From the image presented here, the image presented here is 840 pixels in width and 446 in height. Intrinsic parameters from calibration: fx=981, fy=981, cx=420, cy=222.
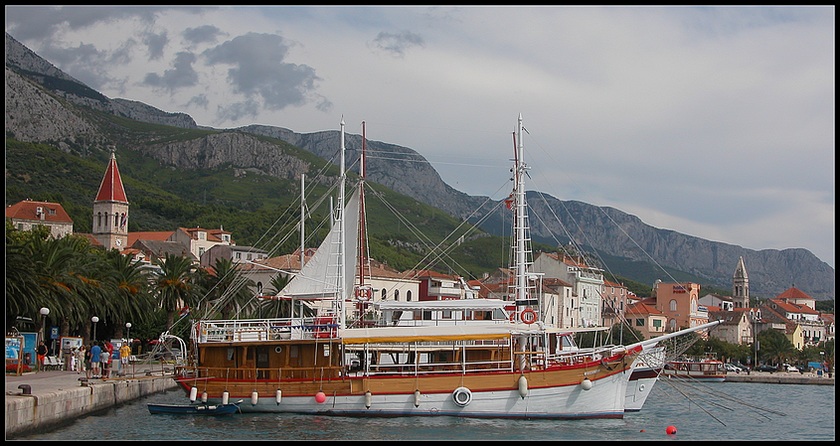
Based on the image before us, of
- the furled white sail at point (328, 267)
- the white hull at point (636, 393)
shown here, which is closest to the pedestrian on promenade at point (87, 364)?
the furled white sail at point (328, 267)

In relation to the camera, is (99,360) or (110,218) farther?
(110,218)

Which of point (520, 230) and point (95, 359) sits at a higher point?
point (520, 230)

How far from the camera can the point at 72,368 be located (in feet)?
154

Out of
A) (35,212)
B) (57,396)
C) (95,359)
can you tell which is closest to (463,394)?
(57,396)

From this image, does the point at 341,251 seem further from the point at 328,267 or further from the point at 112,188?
the point at 112,188

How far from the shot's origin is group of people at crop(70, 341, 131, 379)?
41.2 metres

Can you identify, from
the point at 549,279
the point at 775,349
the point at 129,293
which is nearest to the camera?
the point at 129,293

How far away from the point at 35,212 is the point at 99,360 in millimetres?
87120

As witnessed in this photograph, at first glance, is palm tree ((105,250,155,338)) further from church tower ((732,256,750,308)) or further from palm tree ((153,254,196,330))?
church tower ((732,256,750,308))

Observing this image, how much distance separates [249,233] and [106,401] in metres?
123

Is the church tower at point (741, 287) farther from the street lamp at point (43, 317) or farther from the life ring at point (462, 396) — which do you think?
the street lamp at point (43, 317)

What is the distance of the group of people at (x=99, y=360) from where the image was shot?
4125 cm

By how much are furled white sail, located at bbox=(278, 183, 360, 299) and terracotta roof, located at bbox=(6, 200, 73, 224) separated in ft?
285

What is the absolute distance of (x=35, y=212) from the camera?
121812 millimetres
